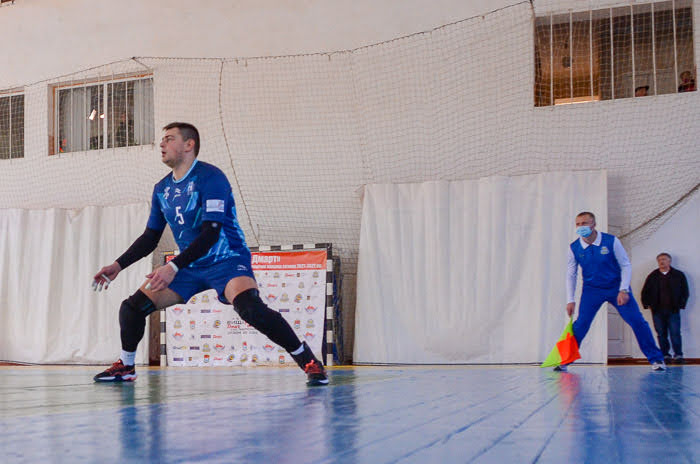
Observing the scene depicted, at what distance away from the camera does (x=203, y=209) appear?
433 centimetres

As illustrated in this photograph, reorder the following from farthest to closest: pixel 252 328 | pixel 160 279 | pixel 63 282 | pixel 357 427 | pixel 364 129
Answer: pixel 63 282, pixel 364 129, pixel 252 328, pixel 160 279, pixel 357 427

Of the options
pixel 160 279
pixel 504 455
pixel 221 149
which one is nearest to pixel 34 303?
pixel 221 149

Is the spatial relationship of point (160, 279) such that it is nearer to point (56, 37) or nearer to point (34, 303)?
point (34, 303)

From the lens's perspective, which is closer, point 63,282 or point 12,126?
point 63,282

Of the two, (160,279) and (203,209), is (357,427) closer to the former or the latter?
(160,279)

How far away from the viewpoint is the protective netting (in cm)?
1005

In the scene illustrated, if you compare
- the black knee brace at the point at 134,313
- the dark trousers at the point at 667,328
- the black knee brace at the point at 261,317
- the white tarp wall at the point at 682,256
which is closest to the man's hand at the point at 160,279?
the black knee brace at the point at 261,317

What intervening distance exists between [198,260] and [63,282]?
28.5 feet

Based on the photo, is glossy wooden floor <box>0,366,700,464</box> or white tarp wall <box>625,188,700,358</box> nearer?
glossy wooden floor <box>0,366,700,464</box>

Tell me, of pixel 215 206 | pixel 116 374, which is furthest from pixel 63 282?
pixel 215 206

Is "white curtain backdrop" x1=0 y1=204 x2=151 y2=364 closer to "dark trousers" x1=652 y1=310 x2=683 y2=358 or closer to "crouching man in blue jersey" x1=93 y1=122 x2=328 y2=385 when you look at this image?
"crouching man in blue jersey" x1=93 y1=122 x2=328 y2=385

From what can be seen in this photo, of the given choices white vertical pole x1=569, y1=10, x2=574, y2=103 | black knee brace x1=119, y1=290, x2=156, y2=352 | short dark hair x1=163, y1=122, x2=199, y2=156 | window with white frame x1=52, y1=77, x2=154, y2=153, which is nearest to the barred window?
white vertical pole x1=569, y1=10, x2=574, y2=103

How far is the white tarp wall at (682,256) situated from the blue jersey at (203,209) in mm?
7183

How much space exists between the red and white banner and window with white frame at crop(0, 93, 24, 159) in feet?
16.3
